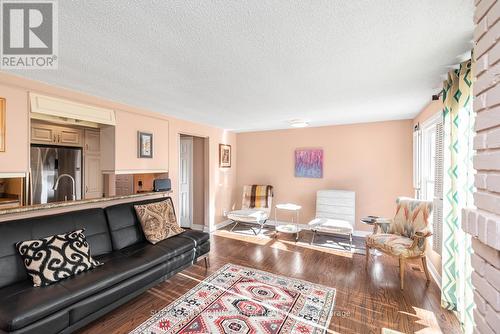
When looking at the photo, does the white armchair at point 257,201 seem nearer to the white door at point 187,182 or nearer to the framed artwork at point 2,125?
the white door at point 187,182

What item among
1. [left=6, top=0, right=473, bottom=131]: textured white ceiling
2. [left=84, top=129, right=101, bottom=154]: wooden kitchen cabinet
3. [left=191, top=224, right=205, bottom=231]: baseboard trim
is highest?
[left=6, top=0, right=473, bottom=131]: textured white ceiling

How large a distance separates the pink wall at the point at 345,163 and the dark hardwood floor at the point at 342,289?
1.27 metres

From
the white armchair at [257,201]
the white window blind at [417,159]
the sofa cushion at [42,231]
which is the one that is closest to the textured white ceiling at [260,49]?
the white window blind at [417,159]

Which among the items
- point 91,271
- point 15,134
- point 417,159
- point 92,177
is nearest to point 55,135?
point 92,177

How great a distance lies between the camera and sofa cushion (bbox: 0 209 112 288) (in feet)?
5.82

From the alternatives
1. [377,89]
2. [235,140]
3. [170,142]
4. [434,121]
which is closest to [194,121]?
[170,142]

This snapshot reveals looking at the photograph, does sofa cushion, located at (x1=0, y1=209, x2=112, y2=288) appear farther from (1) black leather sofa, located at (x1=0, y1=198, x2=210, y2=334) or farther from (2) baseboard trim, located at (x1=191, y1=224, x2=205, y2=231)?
(2) baseboard trim, located at (x1=191, y1=224, x2=205, y2=231)

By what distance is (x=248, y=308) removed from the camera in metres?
2.16

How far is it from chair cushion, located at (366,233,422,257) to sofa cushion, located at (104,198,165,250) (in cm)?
309

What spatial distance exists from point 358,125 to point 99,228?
4.71 m

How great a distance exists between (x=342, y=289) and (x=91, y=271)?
8.64ft

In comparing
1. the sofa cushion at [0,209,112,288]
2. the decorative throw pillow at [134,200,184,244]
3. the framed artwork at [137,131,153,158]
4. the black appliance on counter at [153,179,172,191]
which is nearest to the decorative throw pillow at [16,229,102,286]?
the sofa cushion at [0,209,112,288]

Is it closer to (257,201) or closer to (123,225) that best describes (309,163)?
(257,201)

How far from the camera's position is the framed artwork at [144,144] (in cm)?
327
